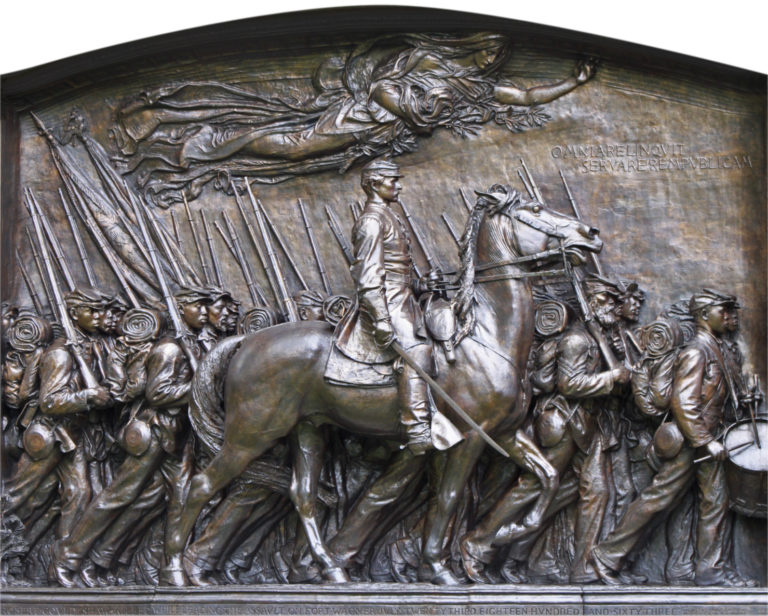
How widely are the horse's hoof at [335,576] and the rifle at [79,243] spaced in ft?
9.30

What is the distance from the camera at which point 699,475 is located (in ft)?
31.4

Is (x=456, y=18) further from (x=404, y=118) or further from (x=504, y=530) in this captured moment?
(x=504, y=530)

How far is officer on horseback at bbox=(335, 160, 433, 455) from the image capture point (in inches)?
364

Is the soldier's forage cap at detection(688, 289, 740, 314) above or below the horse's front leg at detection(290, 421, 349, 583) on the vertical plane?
above

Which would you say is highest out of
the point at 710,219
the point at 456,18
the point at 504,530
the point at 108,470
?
the point at 456,18

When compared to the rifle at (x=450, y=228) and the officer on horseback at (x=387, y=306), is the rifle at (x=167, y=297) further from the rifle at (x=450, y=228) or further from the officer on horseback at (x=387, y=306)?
the rifle at (x=450, y=228)

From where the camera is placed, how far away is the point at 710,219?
10.1 metres

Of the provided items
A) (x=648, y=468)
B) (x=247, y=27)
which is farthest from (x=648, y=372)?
(x=247, y=27)

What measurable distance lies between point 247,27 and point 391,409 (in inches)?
121

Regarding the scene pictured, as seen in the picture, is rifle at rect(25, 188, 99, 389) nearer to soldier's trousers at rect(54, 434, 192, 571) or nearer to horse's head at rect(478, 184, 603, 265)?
soldier's trousers at rect(54, 434, 192, 571)

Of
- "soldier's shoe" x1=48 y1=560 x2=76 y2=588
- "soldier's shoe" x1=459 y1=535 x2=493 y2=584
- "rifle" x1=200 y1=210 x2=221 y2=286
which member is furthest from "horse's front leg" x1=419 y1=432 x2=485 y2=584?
"soldier's shoe" x1=48 y1=560 x2=76 y2=588

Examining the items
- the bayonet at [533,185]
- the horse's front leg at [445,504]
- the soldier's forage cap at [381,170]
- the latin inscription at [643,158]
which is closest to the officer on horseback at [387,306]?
the soldier's forage cap at [381,170]

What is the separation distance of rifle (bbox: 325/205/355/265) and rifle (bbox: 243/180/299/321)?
468 millimetres

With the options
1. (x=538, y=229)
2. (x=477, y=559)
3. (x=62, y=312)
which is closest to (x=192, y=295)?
(x=62, y=312)
